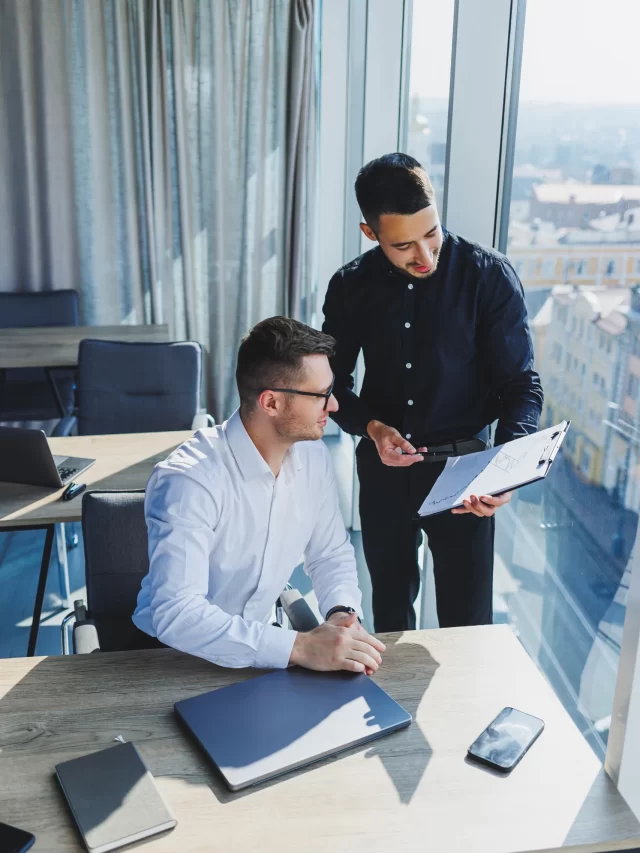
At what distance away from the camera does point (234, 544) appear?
1748mm

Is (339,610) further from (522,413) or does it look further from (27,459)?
(27,459)

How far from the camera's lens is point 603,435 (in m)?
1.77

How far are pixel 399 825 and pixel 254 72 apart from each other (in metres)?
4.52

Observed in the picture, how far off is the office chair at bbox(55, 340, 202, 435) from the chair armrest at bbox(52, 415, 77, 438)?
256 mm

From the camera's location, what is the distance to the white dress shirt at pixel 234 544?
5.00 ft

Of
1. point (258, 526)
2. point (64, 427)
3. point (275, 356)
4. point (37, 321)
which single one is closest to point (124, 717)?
point (258, 526)

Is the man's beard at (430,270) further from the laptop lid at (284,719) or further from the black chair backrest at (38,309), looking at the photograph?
the black chair backrest at (38,309)

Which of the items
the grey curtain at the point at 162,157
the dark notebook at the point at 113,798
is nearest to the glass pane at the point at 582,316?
the dark notebook at the point at 113,798

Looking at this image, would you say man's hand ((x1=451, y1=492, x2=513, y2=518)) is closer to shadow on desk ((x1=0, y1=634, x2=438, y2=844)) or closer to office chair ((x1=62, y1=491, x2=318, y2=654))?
shadow on desk ((x1=0, y1=634, x2=438, y2=844))

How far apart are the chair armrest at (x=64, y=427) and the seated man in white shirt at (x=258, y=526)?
6.50 feet

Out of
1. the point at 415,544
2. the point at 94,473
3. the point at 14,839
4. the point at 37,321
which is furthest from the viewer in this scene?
the point at 37,321

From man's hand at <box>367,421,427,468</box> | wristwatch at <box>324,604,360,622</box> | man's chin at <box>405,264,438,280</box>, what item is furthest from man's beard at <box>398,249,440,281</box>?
wristwatch at <box>324,604,360,622</box>

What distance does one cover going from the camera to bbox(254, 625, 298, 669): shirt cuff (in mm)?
1497

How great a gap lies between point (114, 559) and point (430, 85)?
188cm
